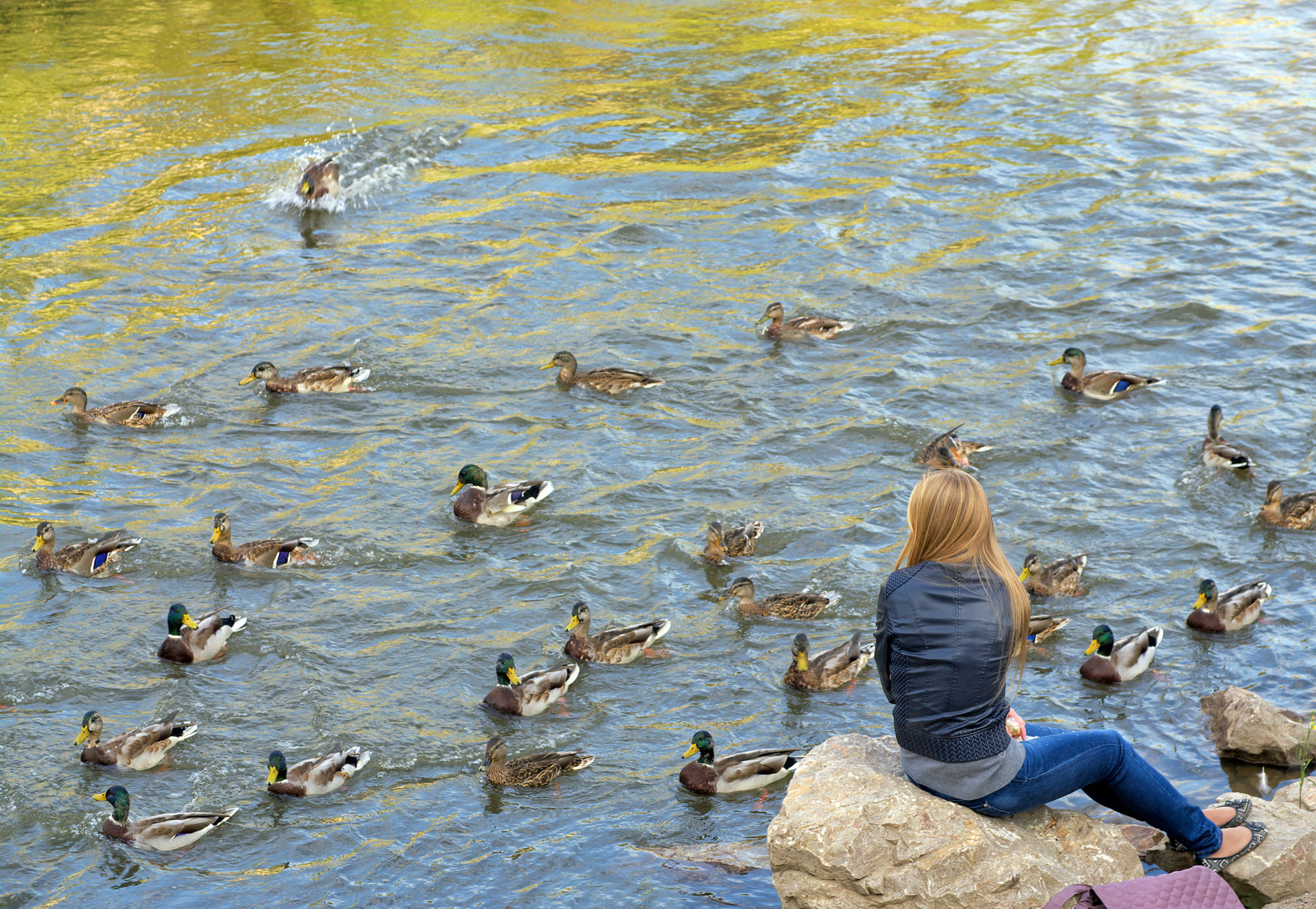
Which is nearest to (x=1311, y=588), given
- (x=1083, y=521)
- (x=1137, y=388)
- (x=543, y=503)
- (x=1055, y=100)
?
(x=1083, y=521)

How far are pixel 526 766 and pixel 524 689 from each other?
957 mm

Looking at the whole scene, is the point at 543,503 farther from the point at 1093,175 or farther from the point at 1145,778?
the point at 1093,175

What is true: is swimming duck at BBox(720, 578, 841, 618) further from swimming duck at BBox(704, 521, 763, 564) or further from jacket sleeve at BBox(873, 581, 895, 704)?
jacket sleeve at BBox(873, 581, 895, 704)

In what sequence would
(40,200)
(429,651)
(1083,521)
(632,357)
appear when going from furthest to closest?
(40,200), (632,357), (1083,521), (429,651)

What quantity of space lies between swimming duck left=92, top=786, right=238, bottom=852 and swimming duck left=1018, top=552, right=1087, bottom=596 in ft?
20.1

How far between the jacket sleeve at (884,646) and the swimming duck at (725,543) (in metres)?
5.20

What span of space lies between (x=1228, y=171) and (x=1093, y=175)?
205cm

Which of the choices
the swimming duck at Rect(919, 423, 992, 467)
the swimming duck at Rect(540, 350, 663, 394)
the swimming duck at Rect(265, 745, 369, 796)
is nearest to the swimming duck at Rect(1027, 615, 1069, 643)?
the swimming duck at Rect(919, 423, 992, 467)

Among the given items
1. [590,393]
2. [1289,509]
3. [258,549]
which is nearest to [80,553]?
[258,549]

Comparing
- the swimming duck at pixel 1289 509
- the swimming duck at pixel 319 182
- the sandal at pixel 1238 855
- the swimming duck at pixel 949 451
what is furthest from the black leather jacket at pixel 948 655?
the swimming duck at pixel 319 182

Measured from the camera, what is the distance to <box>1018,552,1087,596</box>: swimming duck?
10008 mm

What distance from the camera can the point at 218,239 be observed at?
1719cm

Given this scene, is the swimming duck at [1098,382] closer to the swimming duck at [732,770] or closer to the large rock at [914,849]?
the swimming duck at [732,770]

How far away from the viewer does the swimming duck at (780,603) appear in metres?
9.97
